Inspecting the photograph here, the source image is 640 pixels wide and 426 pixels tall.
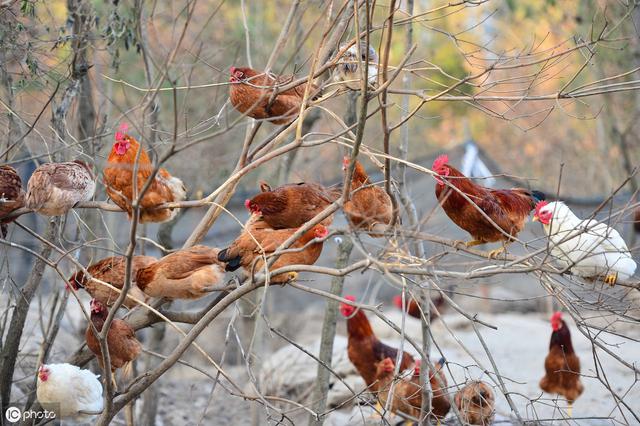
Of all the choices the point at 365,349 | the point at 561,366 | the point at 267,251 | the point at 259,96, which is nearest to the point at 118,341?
the point at 267,251

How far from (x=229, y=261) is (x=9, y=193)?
1202 millimetres

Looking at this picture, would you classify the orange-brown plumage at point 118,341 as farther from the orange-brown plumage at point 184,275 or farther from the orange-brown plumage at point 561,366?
the orange-brown plumage at point 561,366

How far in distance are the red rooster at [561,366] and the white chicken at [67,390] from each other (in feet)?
11.6

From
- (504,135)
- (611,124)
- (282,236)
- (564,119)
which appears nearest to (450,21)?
(504,135)

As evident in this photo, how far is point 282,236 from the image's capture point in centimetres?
414

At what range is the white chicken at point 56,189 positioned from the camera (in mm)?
4004

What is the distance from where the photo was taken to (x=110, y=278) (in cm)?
457

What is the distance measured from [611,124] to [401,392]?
264 inches

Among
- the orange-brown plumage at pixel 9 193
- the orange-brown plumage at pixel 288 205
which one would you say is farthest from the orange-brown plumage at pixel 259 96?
the orange-brown plumage at pixel 9 193

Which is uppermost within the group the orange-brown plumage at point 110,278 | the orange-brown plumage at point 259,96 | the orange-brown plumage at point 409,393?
the orange-brown plumage at point 259,96

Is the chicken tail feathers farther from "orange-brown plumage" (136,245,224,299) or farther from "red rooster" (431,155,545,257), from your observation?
"red rooster" (431,155,545,257)

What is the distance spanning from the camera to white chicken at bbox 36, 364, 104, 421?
14.8 ft

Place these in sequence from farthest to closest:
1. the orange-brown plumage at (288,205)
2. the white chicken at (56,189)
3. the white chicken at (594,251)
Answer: the orange-brown plumage at (288,205) < the white chicken at (56,189) < the white chicken at (594,251)

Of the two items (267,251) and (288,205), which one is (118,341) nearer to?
(267,251)
